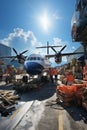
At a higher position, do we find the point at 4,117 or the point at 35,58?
the point at 35,58

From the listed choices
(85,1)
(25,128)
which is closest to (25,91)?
(25,128)

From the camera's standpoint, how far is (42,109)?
10711 millimetres

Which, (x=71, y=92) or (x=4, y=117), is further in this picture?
(x=71, y=92)

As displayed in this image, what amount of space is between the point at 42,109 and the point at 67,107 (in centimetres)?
146

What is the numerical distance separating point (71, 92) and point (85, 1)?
15.8 m

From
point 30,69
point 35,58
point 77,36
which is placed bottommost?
point 30,69

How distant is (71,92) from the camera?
38.7 feet

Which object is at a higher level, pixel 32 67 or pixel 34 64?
pixel 34 64

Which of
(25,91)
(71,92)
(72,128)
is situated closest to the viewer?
(72,128)

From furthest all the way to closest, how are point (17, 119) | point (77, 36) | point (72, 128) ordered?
point (77, 36), point (17, 119), point (72, 128)

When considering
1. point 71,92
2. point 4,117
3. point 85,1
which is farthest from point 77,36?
point 4,117

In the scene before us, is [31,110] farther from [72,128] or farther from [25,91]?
[25,91]

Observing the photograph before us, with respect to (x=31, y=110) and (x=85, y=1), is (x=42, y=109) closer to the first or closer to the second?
(x=31, y=110)

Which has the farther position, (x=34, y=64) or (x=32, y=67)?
(x=34, y=64)
